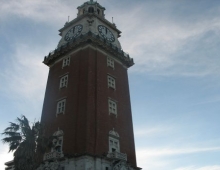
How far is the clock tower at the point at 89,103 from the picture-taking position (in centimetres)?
3206

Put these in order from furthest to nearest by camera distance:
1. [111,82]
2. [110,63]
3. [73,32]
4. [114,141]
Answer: [73,32]
[110,63]
[111,82]
[114,141]

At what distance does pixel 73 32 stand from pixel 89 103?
734 inches

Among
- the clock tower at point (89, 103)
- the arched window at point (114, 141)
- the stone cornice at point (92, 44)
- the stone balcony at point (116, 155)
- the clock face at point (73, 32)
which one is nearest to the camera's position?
the clock tower at point (89, 103)

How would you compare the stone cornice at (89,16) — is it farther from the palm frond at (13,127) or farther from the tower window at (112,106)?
the palm frond at (13,127)

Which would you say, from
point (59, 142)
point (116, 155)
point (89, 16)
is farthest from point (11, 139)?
point (89, 16)

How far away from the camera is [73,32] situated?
4853cm

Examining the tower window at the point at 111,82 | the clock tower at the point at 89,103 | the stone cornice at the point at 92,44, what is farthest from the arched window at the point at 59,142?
the stone cornice at the point at 92,44

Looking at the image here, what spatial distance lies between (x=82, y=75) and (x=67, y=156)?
12.2 m

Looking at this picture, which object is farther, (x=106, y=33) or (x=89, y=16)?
(x=89, y=16)

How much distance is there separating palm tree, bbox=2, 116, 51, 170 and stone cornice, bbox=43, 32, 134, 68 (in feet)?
56.8

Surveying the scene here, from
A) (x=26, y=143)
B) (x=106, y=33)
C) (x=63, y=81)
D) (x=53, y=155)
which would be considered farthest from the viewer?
(x=106, y=33)

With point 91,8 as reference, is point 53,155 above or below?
below

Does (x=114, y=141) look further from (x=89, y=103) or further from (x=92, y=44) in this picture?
(x=92, y=44)

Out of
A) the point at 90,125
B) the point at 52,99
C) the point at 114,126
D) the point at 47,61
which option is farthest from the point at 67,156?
the point at 47,61
